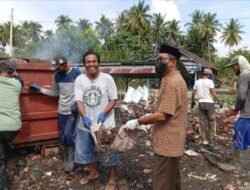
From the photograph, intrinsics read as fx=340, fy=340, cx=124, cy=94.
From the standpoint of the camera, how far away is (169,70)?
10.8 feet

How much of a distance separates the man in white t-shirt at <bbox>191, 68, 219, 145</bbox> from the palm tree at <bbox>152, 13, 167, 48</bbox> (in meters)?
48.8

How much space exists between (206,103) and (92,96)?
13.2 ft

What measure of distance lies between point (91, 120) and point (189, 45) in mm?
54112

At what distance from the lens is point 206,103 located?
7711 millimetres

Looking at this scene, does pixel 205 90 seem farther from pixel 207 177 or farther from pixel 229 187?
pixel 229 187

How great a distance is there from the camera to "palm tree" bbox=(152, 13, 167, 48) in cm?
5643

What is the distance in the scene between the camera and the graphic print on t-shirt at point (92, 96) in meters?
4.37

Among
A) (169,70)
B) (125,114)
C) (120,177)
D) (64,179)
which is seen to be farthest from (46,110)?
(125,114)

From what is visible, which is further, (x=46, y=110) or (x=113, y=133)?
(x=46, y=110)

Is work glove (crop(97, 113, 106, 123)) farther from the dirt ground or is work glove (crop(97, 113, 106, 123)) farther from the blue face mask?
the blue face mask

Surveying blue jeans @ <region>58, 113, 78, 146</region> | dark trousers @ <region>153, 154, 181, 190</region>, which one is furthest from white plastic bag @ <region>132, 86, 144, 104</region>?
dark trousers @ <region>153, 154, 181, 190</region>

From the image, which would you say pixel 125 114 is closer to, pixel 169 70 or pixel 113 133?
pixel 113 133

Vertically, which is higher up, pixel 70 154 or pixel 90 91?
pixel 90 91

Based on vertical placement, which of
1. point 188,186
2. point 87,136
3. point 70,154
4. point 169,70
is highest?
point 169,70
